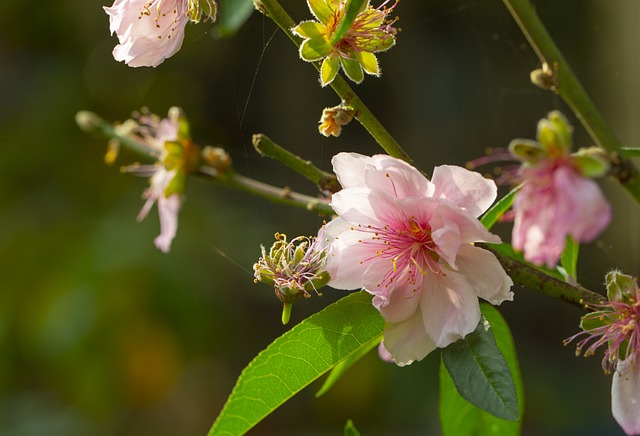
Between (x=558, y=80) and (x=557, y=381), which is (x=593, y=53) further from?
(x=558, y=80)

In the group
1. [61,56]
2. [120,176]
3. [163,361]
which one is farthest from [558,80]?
[61,56]

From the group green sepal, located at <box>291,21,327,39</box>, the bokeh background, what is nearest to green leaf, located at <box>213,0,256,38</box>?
green sepal, located at <box>291,21,327,39</box>

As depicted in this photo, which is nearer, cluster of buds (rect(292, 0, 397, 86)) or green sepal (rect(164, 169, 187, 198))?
cluster of buds (rect(292, 0, 397, 86))

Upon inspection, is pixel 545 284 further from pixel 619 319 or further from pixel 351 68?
pixel 351 68

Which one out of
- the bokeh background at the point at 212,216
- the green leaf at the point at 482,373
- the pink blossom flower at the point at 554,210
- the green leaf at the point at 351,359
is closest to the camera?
the pink blossom flower at the point at 554,210

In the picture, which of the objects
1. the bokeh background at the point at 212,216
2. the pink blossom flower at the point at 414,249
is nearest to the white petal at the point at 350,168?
the pink blossom flower at the point at 414,249

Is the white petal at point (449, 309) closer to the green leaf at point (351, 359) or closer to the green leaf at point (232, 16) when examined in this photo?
the green leaf at point (351, 359)

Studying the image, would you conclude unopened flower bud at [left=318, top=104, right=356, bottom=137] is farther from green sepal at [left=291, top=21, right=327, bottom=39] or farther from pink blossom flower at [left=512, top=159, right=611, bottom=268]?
pink blossom flower at [left=512, top=159, right=611, bottom=268]

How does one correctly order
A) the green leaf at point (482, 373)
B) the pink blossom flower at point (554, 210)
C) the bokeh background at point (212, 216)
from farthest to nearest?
the bokeh background at point (212, 216)
the green leaf at point (482, 373)
the pink blossom flower at point (554, 210)

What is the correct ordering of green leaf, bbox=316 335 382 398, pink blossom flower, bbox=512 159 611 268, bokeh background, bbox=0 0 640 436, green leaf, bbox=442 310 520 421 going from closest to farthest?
pink blossom flower, bbox=512 159 611 268, green leaf, bbox=442 310 520 421, green leaf, bbox=316 335 382 398, bokeh background, bbox=0 0 640 436
